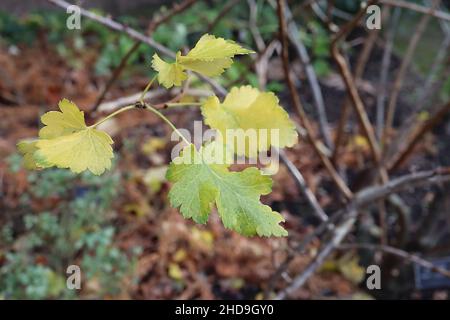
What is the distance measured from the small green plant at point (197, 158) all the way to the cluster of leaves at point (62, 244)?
105 cm

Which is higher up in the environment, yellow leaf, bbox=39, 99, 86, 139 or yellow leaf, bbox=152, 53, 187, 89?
yellow leaf, bbox=152, 53, 187, 89

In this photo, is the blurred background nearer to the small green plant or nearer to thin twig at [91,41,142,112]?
thin twig at [91,41,142,112]

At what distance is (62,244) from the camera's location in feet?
5.75

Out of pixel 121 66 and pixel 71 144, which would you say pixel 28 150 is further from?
pixel 121 66

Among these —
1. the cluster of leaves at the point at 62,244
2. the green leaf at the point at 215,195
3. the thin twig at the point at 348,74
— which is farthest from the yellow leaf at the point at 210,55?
the cluster of leaves at the point at 62,244

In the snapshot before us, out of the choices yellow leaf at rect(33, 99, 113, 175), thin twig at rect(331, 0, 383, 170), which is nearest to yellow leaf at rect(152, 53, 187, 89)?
yellow leaf at rect(33, 99, 113, 175)

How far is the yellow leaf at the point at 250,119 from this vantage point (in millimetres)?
654

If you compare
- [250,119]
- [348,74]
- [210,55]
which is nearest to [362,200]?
[348,74]

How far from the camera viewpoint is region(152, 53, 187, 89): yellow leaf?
24.4 inches

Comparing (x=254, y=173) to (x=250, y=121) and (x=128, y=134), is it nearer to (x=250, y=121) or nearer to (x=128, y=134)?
(x=250, y=121)

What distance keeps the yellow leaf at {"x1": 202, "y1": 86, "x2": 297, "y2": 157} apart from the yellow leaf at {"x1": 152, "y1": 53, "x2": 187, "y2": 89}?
0.17 ft

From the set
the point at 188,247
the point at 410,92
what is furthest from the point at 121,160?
the point at 410,92

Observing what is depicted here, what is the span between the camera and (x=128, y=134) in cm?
263

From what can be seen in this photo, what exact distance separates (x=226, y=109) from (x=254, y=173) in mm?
104
